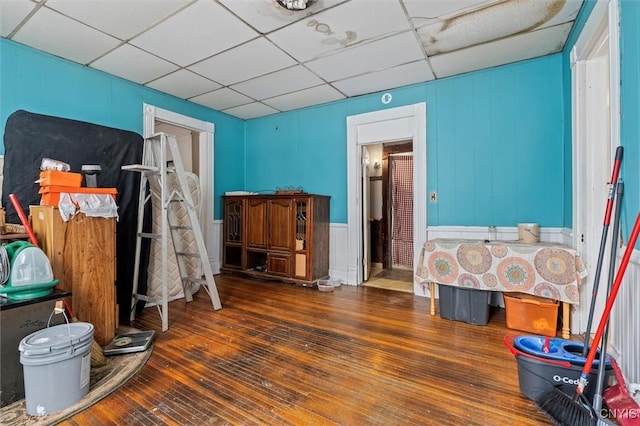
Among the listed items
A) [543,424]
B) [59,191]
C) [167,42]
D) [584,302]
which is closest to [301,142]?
[167,42]

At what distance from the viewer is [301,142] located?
5.00 meters

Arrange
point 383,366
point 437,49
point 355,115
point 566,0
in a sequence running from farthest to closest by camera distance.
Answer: point 355,115 → point 437,49 → point 566,0 → point 383,366

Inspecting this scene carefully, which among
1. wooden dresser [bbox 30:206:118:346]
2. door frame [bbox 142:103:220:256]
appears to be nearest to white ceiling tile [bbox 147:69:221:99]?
door frame [bbox 142:103:220:256]

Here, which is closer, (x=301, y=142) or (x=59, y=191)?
(x=59, y=191)

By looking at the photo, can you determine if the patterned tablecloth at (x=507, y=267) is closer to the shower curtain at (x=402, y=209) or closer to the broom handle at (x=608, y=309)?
the broom handle at (x=608, y=309)

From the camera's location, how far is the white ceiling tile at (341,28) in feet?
8.12

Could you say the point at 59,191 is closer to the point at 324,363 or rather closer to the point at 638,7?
the point at 324,363

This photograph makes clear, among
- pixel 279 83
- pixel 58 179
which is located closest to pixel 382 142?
pixel 279 83

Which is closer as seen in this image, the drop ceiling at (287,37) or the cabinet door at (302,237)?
the drop ceiling at (287,37)

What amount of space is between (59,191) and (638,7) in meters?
3.80

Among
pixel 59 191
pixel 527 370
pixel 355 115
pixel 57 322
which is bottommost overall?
pixel 527 370

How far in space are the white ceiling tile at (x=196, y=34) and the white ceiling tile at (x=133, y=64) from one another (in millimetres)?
152

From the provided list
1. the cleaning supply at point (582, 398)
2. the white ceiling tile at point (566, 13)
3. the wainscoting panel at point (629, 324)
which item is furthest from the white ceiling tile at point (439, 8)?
the wainscoting panel at point (629, 324)

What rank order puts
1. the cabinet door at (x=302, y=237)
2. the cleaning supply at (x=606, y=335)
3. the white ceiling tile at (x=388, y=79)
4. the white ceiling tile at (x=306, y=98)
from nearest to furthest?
1. the cleaning supply at (x=606, y=335)
2. the white ceiling tile at (x=388, y=79)
3. the white ceiling tile at (x=306, y=98)
4. the cabinet door at (x=302, y=237)
